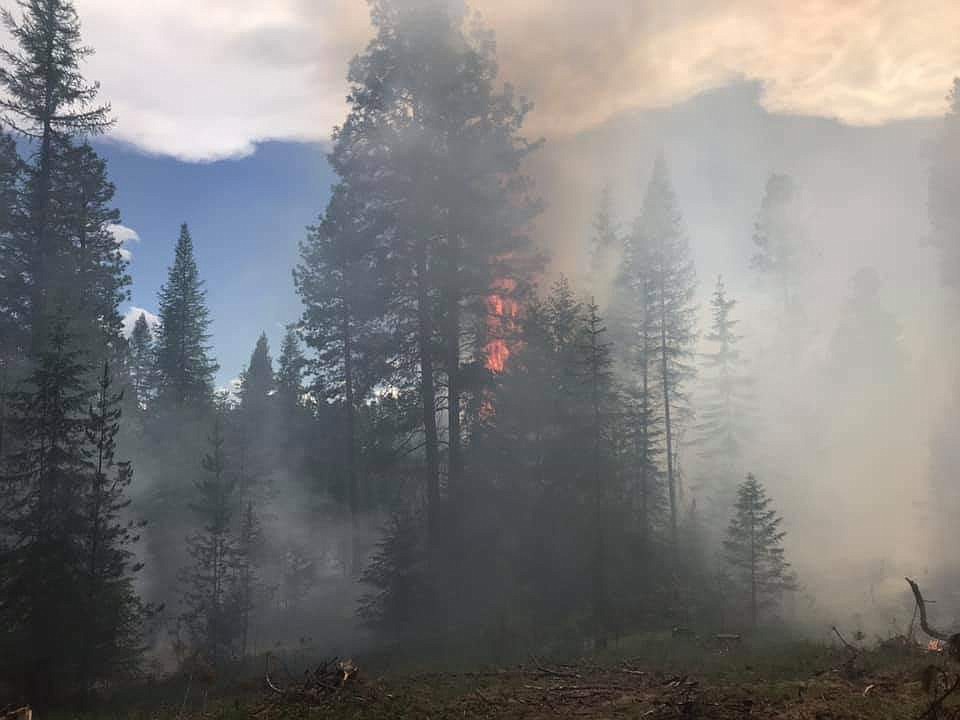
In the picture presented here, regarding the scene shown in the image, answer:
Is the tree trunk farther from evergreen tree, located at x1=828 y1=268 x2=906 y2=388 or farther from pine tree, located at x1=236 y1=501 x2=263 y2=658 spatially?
evergreen tree, located at x1=828 y1=268 x2=906 y2=388

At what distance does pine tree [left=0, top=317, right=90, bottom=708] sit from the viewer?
49.4 ft

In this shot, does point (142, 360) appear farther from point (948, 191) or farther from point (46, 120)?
point (948, 191)

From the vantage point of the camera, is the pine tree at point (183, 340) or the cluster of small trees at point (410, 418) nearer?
the cluster of small trees at point (410, 418)

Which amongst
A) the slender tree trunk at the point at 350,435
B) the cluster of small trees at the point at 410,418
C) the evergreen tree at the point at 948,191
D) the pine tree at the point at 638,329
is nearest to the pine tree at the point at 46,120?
the cluster of small trees at the point at 410,418

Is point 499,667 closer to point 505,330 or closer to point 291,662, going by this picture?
point 291,662

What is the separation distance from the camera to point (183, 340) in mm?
40531

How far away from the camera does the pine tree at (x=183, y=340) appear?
39469 millimetres

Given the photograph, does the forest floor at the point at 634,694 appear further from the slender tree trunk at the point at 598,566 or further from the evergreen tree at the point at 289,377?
the evergreen tree at the point at 289,377

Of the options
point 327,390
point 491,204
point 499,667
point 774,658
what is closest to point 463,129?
point 491,204

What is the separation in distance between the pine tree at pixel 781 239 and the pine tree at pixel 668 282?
15443 millimetres

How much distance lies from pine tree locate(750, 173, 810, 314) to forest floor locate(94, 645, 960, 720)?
3958 cm

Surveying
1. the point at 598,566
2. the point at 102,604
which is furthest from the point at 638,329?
the point at 102,604

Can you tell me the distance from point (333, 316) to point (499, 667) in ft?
68.9

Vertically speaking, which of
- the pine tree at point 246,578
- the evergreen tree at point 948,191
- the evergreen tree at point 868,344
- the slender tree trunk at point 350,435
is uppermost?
the evergreen tree at point 948,191
